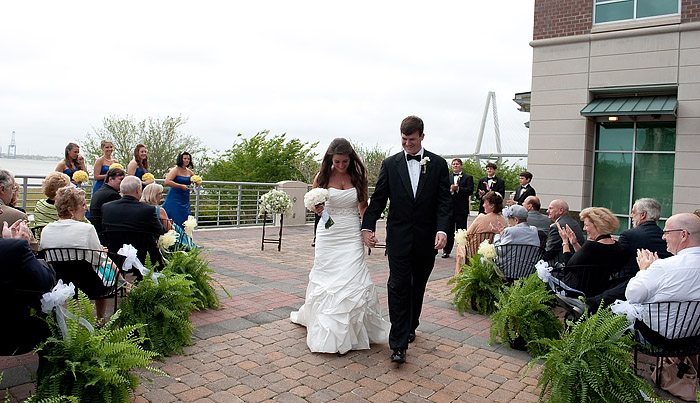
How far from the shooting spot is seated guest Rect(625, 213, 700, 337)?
10.9ft

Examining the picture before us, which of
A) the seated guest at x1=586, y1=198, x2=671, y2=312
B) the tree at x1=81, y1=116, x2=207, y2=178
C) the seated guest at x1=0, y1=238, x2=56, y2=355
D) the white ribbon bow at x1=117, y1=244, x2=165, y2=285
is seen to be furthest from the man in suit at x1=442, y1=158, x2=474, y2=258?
the tree at x1=81, y1=116, x2=207, y2=178

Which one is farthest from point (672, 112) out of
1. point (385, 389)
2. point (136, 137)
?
point (136, 137)

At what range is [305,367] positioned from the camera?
4.02 meters

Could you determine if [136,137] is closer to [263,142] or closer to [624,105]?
[263,142]

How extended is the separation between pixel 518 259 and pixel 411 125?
2091 millimetres

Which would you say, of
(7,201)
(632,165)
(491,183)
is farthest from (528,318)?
(632,165)

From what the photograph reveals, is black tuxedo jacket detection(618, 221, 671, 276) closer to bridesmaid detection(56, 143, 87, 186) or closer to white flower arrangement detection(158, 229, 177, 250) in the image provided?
white flower arrangement detection(158, 229, 177, 250)

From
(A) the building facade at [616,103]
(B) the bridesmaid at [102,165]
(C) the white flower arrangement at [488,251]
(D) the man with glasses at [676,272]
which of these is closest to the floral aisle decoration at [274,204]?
→ (B) the bridesmaid at [102,165]

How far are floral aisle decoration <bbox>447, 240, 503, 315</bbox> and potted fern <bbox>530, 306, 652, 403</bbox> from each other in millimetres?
2138

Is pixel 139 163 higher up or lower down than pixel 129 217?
higher up

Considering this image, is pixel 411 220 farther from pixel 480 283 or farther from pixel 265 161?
pixel 265 161

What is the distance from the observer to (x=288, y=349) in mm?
4414

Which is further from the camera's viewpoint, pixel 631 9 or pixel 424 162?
pixel 631 9

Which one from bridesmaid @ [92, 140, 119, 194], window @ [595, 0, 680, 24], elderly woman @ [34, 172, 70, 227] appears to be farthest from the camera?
window @ [595, 0, 680, 24]
